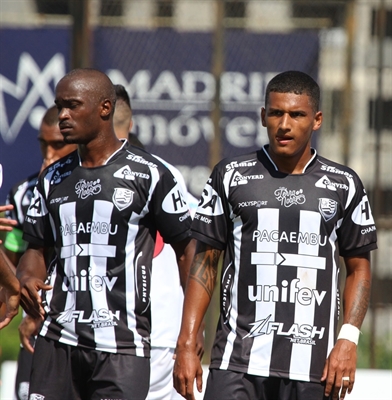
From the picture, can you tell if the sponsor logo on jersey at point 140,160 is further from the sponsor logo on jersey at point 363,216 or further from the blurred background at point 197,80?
the blurred background at point 197,80

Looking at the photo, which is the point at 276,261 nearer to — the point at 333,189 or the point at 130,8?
the point at 333,189

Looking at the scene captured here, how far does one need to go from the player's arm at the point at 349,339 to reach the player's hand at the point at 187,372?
534mm

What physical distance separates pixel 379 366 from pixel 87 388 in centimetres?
513

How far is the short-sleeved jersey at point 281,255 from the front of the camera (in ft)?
13.0

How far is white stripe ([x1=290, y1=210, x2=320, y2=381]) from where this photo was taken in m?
3.94

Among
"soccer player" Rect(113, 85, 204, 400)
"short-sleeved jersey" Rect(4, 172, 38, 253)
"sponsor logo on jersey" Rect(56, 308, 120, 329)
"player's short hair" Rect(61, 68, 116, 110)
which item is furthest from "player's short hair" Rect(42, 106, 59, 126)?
"sponsor logo on jersey" Rect(56, 308, 120, 329)

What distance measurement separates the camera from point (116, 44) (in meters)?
9.43

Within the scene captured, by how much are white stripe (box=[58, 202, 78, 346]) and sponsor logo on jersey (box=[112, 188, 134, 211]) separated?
21cm

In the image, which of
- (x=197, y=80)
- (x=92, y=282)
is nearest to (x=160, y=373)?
(x=92, y=282)

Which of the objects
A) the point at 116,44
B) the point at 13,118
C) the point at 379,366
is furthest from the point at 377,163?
the point at 13,118

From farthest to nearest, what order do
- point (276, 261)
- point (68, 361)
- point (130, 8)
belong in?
1. point (130, 8)
2. point (68, 361)
3. point (276, 261)

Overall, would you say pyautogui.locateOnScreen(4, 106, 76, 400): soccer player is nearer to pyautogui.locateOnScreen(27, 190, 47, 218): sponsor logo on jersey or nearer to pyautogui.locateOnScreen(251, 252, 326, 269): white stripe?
pyautogui.locateOnScreen(27, 190, 47, 218): sponsor logo on jersey

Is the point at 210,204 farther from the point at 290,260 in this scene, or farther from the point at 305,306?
the point at 305,306

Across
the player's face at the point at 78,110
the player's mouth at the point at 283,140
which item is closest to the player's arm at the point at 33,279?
the player's face at the point at 78,110
